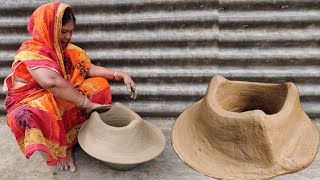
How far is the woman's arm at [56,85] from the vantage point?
87.8 inches

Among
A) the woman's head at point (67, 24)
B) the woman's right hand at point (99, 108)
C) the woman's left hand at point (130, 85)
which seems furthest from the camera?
the woman's left hand at point (130, 85)

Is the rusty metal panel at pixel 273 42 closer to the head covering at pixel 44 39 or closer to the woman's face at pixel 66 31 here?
the woman's face at pixel 66 31

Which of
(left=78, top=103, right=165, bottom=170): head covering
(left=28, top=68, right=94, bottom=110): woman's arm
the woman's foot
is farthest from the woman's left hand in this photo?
the woman's foot

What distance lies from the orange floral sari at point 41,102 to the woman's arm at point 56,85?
4cm

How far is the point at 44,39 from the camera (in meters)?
2.33

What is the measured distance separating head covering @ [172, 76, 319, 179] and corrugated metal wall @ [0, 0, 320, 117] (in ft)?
0.97

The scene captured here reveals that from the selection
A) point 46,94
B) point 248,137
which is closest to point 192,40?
point 248,137

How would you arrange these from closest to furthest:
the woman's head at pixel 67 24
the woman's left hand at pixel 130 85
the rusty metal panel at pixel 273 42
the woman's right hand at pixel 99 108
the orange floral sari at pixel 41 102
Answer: the orange floral sari at pixel 41 102, the woman's head at pixel 67 24, the woman's right hand at pixel 99 108, the woman's left hand at pixel 130 85, the rusty metal panel at pixel 273 42

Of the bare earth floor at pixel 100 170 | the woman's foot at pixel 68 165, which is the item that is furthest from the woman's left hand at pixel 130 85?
the woman's foot at pixel 68 165

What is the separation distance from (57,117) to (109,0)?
1227mm

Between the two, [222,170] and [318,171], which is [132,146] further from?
[318,171]

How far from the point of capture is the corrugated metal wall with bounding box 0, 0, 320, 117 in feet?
9.42

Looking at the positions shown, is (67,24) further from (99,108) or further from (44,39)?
(99,108)

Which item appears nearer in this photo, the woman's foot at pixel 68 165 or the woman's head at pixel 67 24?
the woman's head at pixel 67 24
